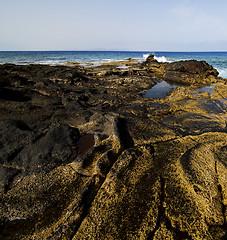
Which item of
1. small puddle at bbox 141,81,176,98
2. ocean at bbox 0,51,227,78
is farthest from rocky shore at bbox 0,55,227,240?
ocean at bbox 0,51,227,78

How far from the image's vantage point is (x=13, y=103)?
6117 mm

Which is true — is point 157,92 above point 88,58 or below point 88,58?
below

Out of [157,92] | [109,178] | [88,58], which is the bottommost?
[109,178]

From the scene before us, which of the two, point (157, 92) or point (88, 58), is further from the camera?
point (88, 58)

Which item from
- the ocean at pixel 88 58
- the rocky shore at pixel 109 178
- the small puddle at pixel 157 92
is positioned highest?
the ocean at pixel 88 58

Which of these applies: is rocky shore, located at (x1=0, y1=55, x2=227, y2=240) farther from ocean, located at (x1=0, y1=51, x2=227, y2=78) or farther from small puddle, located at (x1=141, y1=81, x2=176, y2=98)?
ocean, located at (x1=0, y1=51, x2=227, y2=78)

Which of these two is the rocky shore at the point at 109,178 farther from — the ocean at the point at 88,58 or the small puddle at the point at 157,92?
the ocean at the point at 88,58

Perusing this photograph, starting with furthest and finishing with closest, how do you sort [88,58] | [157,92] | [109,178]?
[88,58] → [157,92] → [109,178]

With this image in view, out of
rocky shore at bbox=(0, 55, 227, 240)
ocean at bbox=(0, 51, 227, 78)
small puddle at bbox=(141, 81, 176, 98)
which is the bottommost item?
rocky shore at bbox=(0, 55, 227, 240)

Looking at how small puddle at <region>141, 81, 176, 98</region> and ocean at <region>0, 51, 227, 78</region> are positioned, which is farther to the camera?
ocean at <region>0, 51, 227, 78</region>

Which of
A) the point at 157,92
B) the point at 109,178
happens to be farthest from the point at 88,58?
the point at 109,178

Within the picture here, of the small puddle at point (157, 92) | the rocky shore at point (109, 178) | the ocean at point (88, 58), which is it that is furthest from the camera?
the ocean at point (88, 58)

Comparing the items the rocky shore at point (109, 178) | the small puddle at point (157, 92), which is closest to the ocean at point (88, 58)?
the small puddle at point (157, 92)

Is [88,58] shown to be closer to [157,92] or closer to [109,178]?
[157,92]
